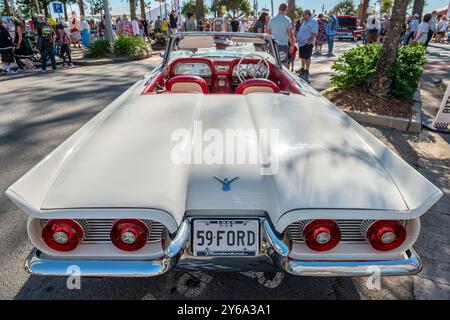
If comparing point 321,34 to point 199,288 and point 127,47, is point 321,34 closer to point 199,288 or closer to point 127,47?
point 127,47

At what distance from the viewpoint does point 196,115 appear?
2.46 metres

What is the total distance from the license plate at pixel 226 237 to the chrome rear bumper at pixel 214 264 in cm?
4

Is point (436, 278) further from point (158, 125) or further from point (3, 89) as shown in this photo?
point (3, 89)

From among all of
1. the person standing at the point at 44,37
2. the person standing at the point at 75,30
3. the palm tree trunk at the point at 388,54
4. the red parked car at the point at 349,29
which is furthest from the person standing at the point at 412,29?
the person standing at the point at 75,30

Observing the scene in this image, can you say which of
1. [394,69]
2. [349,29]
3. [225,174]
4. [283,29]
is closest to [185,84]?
[225,174]

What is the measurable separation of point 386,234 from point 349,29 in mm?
23301

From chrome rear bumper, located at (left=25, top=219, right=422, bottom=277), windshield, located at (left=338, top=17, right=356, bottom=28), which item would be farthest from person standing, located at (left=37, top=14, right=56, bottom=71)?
windshield, located at (left=338, top=17, right=356, bottom=28)

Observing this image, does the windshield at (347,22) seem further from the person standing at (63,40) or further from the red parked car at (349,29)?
the person standing at (63,40)

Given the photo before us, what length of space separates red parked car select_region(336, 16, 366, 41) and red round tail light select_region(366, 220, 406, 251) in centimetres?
2244

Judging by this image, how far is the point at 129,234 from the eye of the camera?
1553 millimetres

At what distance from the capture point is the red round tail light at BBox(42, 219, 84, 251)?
1541 millimetres

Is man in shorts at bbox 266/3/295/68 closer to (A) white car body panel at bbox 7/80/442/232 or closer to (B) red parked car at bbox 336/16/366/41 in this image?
(A) white car body panel at bbox 7/80/442/232

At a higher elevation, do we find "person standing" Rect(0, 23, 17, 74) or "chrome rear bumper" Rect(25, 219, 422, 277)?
"person standing" Rect(0, 23, 17, 74)
